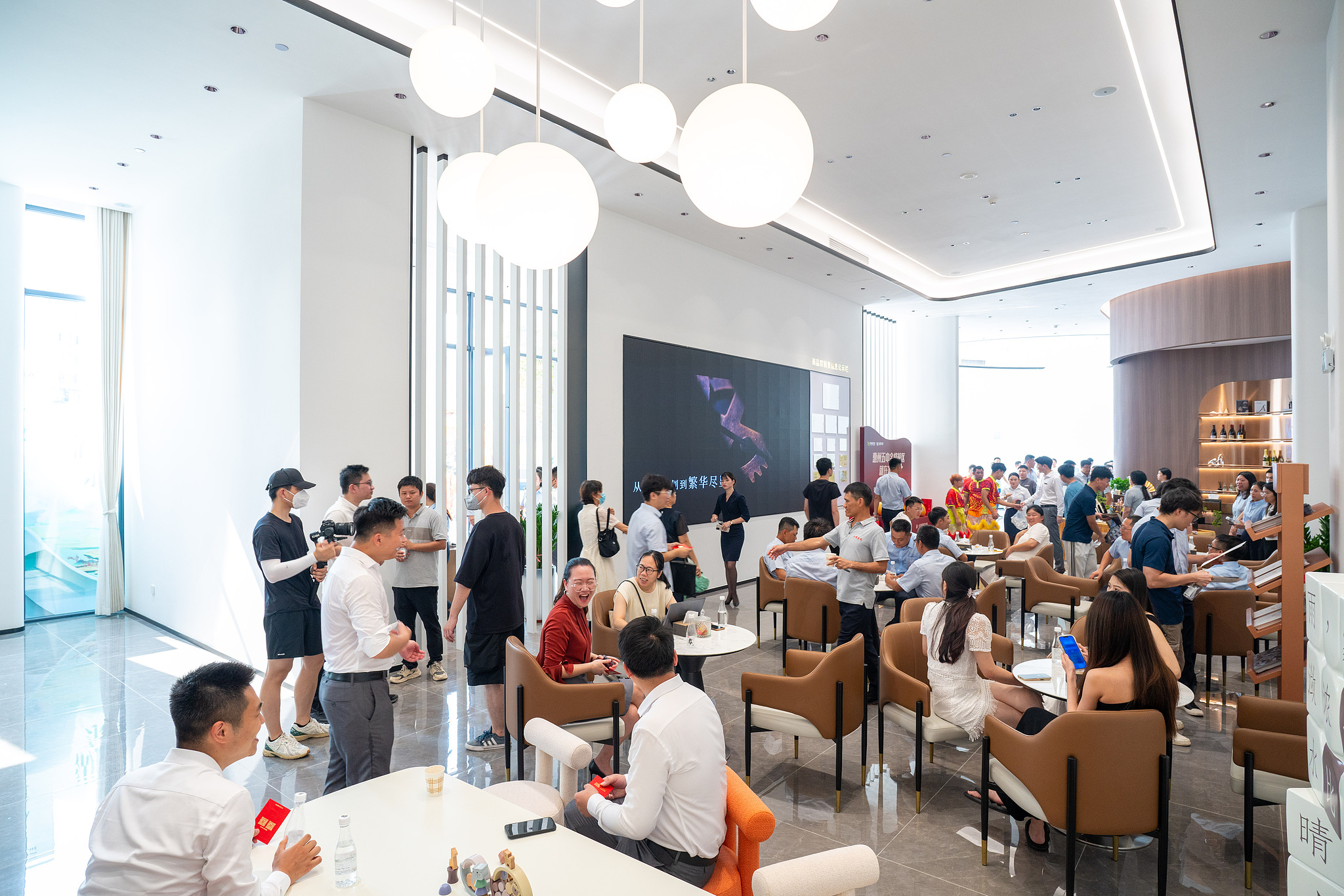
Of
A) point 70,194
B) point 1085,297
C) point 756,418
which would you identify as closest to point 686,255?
point 756,418

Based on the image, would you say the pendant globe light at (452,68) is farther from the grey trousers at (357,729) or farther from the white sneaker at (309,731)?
the white sneaker at (309,731)

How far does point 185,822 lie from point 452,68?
220cm

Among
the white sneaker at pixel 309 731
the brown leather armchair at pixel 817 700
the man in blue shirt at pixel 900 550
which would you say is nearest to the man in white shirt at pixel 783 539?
the man in blue shirt at pixel 900 550

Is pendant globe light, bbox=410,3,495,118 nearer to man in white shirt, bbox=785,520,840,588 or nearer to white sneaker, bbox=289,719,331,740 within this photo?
white sneaker, bbox=289,719,331,740

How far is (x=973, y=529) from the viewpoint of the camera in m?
9.25

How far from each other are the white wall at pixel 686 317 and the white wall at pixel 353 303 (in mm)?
2301

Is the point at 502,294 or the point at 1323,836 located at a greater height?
the point at 502,294

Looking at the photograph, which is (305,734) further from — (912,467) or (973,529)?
(912,467)

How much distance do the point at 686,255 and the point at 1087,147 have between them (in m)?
4.59

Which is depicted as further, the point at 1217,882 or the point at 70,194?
the point at 70,194

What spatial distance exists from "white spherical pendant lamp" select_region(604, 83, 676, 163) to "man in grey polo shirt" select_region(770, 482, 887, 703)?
3354 mm

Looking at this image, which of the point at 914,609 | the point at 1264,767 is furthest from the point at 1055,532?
the point at 1264,767

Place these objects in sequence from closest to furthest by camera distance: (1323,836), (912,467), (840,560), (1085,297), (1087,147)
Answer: (1323,836) → (840,560) → (1087,147) → (1085,297) → (912,467)

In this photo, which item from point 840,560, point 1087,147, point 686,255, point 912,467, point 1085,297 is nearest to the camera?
point 840,560
